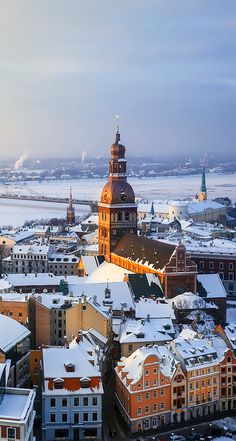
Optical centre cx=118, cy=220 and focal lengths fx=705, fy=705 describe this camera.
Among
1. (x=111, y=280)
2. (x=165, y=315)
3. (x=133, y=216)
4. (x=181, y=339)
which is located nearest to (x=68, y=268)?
(x=133, y=216)

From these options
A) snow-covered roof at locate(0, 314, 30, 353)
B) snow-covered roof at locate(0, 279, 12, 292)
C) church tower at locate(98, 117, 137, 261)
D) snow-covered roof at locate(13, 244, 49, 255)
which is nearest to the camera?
snow-covered roof at locate(0, 314, 30, 353)

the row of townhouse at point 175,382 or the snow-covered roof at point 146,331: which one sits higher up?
the snow-covered roof at point 146,331

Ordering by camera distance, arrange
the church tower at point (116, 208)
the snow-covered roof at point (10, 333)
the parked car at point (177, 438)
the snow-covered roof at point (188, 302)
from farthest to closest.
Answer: the church tower at point (116, 208)
the snow-covered roof at point (188, 302)
the snow-covered roof at point (10, 333)
the parked car at point (177, 438)

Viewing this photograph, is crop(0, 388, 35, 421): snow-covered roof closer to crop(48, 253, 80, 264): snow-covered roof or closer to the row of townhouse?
the row of townhouse

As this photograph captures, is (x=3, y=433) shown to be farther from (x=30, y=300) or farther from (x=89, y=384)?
(x=30, y=300)

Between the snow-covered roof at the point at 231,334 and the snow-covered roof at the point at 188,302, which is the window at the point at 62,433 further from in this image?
the snow-covered roof at the point at 188,302

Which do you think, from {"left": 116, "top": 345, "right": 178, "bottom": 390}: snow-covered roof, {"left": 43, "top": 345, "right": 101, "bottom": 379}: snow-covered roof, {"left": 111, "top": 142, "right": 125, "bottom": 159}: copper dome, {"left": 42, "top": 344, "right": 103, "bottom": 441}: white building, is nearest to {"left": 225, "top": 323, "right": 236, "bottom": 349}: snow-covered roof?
{"left": 116, "top": 345, "right": 178, "bottom": 390}: snow-covered roof

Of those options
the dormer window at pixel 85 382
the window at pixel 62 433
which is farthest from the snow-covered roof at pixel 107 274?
the window at pixel 62 433
